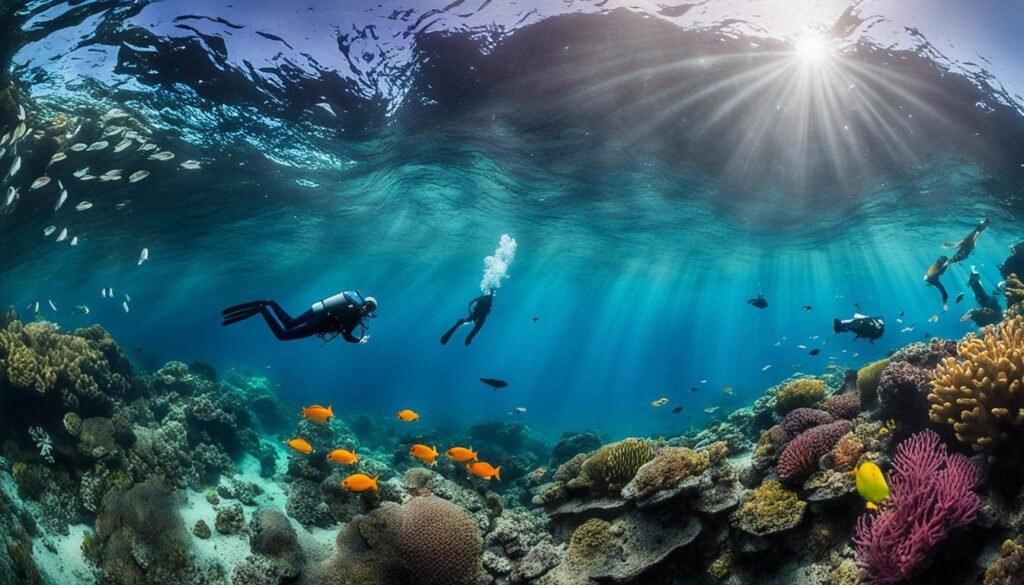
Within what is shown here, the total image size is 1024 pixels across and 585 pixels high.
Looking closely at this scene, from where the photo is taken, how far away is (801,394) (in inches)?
352

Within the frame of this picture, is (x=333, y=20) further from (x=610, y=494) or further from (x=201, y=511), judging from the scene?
(x=610, y=494)

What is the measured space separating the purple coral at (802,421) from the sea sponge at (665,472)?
1475mm

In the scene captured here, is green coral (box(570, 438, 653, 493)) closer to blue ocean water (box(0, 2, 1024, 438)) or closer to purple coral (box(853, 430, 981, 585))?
purple coral (box(853, 430, 981, 585))

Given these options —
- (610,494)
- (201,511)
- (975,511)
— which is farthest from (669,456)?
(201,511)

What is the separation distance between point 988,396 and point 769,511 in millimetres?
2461

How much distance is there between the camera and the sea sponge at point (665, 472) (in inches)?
244

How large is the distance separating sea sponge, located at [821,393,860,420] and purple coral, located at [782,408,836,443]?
0.24 meters

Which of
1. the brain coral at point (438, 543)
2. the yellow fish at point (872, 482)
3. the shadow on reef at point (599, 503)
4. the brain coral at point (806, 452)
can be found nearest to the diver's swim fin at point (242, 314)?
the shadow on reef at point (599, 503)

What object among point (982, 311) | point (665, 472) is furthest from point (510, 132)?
point (982, 311)

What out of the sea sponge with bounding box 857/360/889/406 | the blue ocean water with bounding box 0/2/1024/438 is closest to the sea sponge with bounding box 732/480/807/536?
the sea sponge with bounding box 857/360/889/406

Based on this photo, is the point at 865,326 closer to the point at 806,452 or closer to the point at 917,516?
the point at 806,452

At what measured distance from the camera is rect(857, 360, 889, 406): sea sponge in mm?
7435

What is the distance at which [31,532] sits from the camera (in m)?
7.39

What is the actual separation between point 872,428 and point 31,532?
12.2 metres
